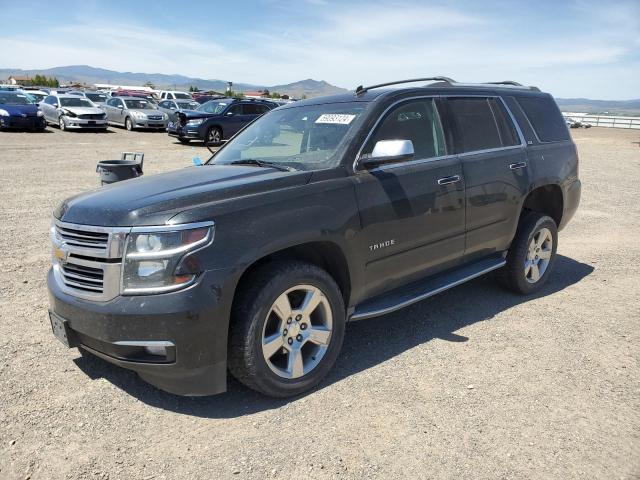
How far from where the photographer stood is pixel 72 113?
909 inches

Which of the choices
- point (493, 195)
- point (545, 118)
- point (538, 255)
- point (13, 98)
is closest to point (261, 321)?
point (493, 195)

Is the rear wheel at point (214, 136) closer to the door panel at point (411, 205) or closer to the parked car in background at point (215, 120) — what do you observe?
the parked car in background at point (215, 120)

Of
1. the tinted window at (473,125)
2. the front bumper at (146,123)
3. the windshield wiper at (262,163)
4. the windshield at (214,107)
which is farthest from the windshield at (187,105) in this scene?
the windshield wiper at (262,163)

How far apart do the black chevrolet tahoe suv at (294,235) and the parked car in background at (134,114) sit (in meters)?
22.2

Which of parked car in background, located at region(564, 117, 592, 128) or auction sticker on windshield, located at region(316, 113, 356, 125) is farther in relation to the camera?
parked car in background, located at region(564, 117, 592, 128)

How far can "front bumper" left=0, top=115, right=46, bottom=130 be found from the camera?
70.0 feet

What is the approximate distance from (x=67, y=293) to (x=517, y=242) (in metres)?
3.81

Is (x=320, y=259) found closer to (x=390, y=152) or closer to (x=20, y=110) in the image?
(x=390, y=152)

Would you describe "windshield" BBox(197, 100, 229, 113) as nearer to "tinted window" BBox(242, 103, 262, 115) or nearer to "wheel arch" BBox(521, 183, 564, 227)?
"tinted window" BBox(242, 103, 262, 115)

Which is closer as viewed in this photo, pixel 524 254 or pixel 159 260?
pixel 159 260

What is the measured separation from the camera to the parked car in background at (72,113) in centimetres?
2300

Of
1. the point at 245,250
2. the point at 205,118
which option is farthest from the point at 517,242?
the point at 205,118

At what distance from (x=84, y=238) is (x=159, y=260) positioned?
560 millimetres

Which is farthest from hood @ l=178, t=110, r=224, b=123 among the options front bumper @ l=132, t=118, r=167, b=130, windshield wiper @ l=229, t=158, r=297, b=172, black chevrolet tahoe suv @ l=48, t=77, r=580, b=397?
windshield wiper @ l=229, t=158, r=297, b=172
